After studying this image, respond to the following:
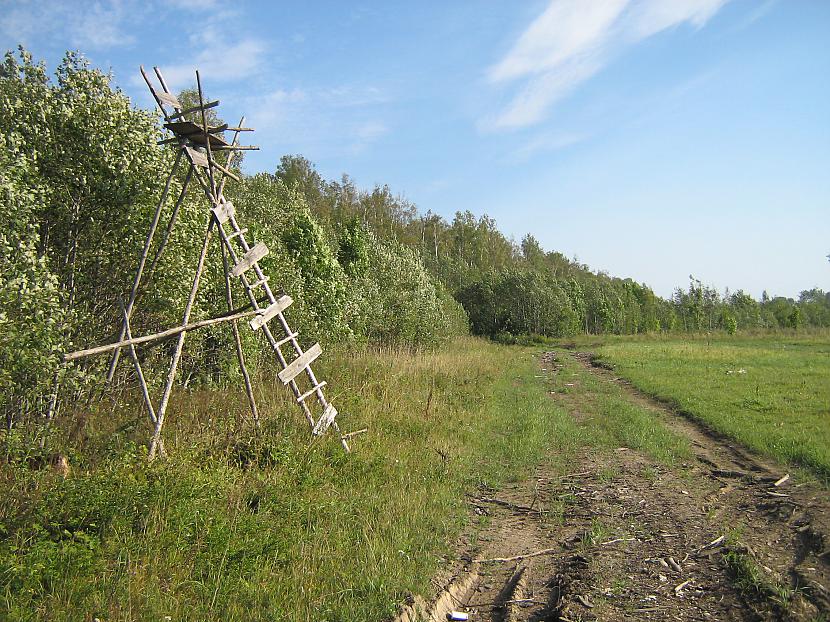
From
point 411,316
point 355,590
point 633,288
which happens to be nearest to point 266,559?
point 355,590

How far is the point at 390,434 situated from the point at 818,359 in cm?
2176

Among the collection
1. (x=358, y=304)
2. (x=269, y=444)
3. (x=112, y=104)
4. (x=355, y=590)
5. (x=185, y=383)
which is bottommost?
(x=355, y=590)

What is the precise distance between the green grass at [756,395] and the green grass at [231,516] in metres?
3.88

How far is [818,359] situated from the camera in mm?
24219

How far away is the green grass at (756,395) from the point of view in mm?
10273

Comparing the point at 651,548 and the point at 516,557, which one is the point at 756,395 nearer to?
the point at 651,548

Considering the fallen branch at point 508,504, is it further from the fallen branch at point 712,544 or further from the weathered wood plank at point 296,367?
the weathered wood plank at point 296,367

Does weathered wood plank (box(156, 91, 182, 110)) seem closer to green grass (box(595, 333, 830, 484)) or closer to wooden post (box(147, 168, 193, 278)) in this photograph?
wooden post (box(147, 168, 193, 278))

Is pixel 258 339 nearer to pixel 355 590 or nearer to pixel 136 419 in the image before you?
pixel 136 419

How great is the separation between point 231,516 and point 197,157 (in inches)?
217

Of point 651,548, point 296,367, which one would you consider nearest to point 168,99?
point 296,367

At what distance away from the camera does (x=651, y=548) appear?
6449 mm

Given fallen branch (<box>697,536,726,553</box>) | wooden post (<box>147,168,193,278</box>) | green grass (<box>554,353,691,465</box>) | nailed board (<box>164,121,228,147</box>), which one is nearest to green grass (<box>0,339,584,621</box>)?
green grass (<box>554,353,691,465</box>)

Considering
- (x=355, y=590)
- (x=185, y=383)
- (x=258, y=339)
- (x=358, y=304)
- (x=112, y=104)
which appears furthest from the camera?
(x=358, y=304)
